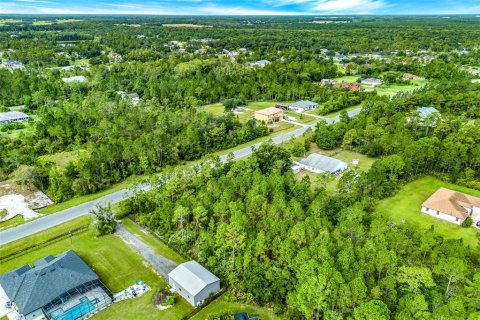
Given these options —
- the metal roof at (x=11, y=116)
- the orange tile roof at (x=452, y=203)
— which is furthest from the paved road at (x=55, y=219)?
the metal roof at (x=11, y=116)

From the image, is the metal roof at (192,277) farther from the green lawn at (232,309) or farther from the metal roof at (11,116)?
the metal roof at (11,116)

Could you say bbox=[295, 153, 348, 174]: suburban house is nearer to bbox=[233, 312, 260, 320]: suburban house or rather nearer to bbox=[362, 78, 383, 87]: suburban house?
bbox=[233, 312, 260, 320]: suburban house

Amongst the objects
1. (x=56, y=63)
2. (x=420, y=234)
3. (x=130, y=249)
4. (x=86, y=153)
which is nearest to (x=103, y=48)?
(x=56, y=63)

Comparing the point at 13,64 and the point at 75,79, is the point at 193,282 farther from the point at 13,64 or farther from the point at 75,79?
the point at 13,64

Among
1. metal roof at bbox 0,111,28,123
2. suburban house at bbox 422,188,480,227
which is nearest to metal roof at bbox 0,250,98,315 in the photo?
suburban house at bbox 422,188,480,227

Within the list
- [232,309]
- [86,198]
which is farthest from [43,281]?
[86,198]

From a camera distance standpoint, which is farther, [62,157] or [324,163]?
[62,157]
